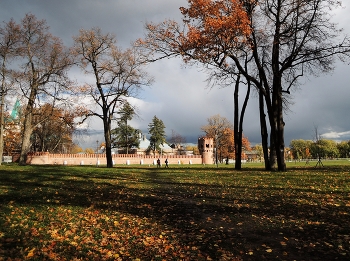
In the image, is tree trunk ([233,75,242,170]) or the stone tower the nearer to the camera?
tree trunk ([233,75,242,170])

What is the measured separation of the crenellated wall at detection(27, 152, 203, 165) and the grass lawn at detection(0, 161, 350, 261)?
3697cm

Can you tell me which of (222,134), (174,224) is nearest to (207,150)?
(222,134)

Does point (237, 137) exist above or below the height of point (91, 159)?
above

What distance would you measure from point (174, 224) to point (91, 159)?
4876cm

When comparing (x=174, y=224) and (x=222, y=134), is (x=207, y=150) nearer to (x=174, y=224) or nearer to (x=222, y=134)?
(x=222, y=134)

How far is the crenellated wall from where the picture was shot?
4583 centimetres

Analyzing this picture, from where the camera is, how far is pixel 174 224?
735 centimetres

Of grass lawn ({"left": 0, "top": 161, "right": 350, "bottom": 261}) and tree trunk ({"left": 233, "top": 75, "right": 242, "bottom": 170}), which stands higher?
tree trunk ({"left": 233, "top": 75, "right": 242, "bottom": 170})

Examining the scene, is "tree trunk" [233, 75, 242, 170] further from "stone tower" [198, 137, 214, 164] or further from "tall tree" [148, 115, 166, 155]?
"tall tree" [148, 115, 166, 155]

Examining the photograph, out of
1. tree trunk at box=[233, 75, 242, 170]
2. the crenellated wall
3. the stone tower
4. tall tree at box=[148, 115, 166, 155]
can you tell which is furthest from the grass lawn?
tall tree at box=[148, 115, 166, 155]

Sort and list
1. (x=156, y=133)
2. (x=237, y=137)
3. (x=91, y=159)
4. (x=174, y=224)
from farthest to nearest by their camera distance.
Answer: (x=156, y=133), (x=91, y=159), (x=237, y=137), (x=174, y=224)

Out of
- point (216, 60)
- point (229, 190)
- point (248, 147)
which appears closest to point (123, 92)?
point (216, 60)

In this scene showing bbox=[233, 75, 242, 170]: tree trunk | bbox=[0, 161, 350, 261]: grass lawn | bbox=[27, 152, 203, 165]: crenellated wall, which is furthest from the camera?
bbox=[27, 152, 203, 165]: crenellated wall

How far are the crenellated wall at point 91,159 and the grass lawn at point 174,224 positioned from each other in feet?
121
